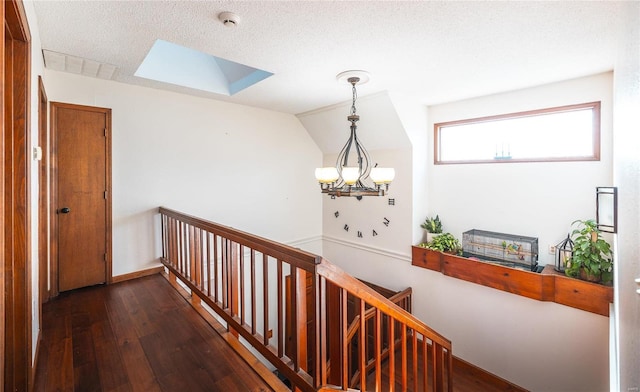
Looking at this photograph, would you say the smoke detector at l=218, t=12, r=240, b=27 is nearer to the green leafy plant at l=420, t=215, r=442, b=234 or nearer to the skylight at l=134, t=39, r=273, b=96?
the skylight at l=134, t=39, r=273, b=96

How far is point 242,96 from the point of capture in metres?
3.92

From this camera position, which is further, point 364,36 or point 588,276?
point 588,276

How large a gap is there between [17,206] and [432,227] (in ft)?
13.9

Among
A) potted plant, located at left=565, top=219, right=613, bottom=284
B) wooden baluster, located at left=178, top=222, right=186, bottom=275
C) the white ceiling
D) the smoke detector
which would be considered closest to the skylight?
the white ceiling

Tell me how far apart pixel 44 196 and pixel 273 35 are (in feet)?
8.53

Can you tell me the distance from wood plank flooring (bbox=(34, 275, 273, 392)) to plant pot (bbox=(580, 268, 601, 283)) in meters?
3.17

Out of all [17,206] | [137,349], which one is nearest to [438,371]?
[137,349]

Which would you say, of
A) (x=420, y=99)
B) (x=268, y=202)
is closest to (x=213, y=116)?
(x=268, y=202)

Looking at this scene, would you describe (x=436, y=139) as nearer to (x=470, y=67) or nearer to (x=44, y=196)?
(x=470, y=67)

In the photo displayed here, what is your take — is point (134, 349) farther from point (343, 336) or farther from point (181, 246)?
point (343, 336)

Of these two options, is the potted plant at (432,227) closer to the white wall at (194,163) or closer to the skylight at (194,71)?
the white wall at (194,163)

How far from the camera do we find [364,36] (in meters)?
2.27

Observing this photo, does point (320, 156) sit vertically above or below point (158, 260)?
above

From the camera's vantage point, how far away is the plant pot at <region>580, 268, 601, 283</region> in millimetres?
2867
